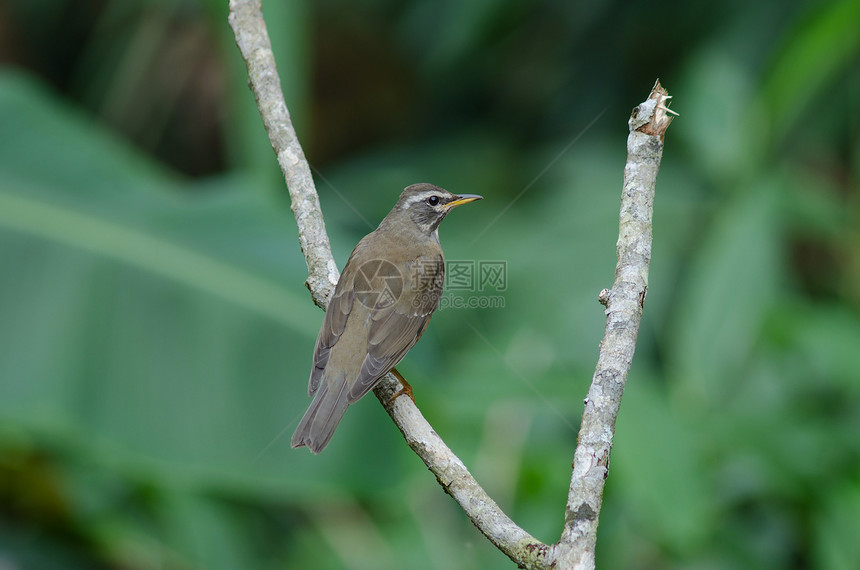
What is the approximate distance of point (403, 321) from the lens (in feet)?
12.5

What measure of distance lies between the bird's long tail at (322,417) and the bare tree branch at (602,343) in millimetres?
165

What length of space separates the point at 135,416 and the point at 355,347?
125cm

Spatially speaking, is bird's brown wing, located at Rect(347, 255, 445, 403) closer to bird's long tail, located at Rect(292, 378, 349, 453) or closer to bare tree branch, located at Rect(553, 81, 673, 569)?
bird's long tail, located at Rect(292, 378, 349, 453)

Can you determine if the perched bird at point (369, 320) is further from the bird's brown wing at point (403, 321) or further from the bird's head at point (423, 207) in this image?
the bird's head at point (423, 207)

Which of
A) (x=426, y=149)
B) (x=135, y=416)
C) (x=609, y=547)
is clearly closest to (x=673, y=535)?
(x=609, y=547)

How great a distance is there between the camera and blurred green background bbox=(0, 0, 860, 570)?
4277 mm

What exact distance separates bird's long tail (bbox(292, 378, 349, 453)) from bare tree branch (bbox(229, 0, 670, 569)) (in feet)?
0.54

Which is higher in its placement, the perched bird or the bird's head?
the bird's head

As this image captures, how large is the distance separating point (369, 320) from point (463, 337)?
8.85 feet

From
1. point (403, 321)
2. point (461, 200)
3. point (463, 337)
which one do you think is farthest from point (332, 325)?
point (463, 337)

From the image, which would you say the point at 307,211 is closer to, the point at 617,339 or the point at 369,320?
the point at 369,320

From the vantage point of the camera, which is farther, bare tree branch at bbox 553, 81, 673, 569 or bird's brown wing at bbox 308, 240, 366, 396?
bird's brown wing at bbox 308, 240, 366, 396

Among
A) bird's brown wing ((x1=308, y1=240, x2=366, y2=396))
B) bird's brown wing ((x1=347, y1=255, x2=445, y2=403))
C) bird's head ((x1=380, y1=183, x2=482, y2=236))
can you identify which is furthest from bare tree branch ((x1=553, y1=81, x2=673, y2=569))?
bird's head ((x1=380, y1=183, x2=482, y2=236))

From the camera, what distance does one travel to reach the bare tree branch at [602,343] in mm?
2346
